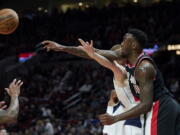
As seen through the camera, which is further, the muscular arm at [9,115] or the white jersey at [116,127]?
the white jersey at [116,127]

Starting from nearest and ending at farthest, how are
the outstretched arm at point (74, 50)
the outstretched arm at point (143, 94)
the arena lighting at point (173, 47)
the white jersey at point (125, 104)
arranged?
the outstretched arm at point (143, 94)
the white jersey at point (125, 104)
the outstretched arm at point (74, 50)
the arena lighting at point (173, 47)

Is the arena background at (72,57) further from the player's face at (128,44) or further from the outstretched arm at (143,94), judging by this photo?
the outstretched arm at (143,94)

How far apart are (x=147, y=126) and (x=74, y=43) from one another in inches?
504

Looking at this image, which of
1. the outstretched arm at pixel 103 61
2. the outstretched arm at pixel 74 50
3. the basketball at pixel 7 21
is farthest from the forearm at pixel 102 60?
the basketball at pixel 7 21

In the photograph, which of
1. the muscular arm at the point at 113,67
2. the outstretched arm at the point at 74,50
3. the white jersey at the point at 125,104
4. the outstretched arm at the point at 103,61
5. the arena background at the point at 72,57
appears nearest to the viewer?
the outstretched arm at the point at 103,61

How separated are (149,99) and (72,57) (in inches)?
526

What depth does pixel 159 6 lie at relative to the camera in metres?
16.3

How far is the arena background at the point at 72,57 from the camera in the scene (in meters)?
13.8

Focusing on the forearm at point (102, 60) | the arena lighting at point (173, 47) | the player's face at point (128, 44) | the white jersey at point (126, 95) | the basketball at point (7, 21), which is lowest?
the white jersey at point (126, 95)

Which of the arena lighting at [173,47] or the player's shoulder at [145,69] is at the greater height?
the arena lighting at [173,47]

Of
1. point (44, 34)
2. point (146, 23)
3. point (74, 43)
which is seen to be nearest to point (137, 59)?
point (146, 23)

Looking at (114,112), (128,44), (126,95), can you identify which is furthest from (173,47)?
(128,44)

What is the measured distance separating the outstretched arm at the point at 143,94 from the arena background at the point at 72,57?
23.5 feet

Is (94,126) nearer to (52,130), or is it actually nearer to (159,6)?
(52,130)
